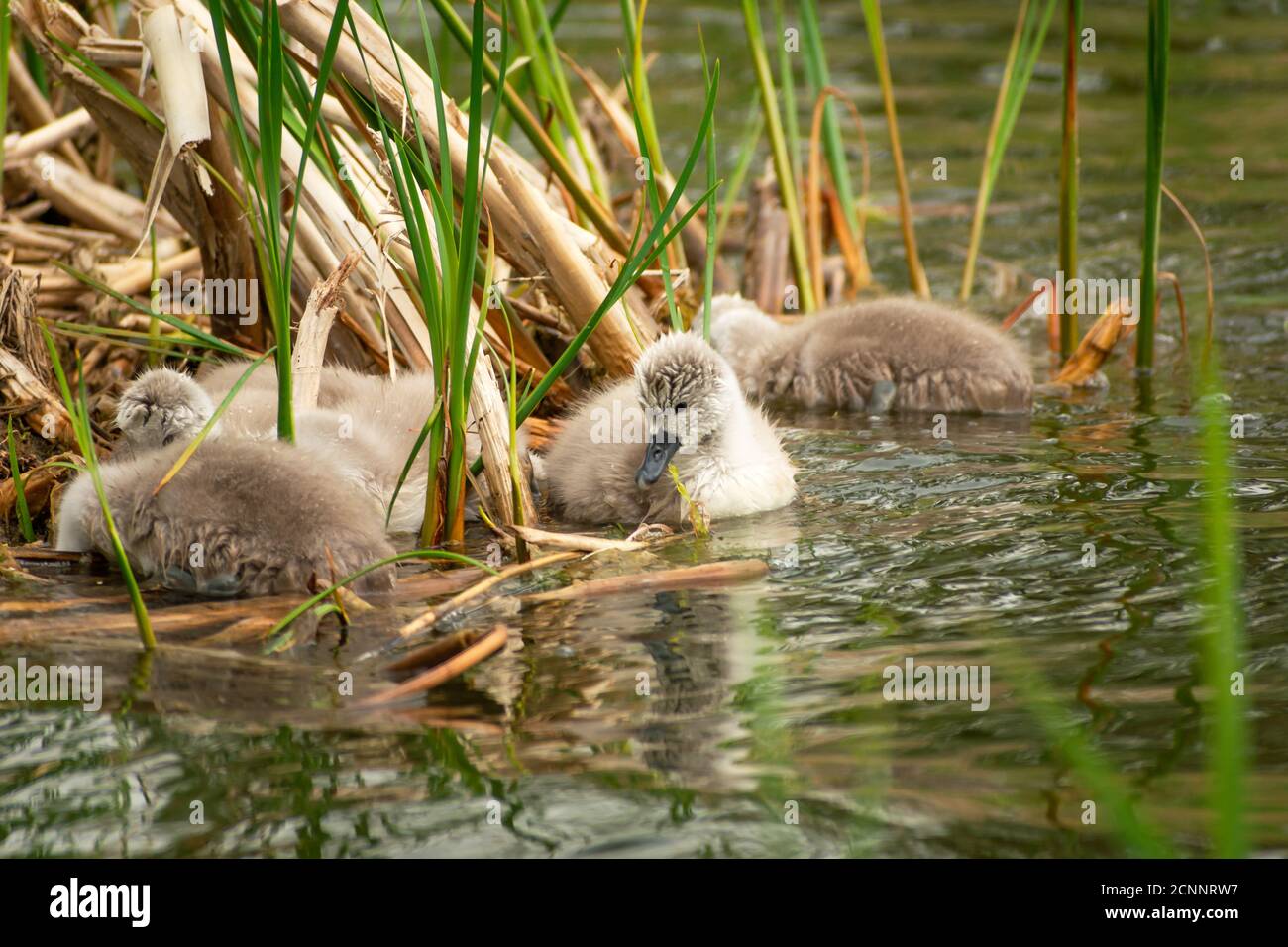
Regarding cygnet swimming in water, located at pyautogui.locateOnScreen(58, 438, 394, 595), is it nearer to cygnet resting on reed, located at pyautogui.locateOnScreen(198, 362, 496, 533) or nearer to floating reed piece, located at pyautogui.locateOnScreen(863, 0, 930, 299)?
cygnet resting on reed, located at pyautogui.locateOnScreen(198, 362, 496, 533)

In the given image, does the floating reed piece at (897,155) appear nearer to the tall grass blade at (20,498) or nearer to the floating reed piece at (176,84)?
the floating reed piece at (176,84)

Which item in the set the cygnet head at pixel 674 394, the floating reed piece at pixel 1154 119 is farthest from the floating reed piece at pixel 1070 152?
the cygnet head at pixel 674 394

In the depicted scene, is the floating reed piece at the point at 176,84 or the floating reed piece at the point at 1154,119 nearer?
the floating reed piece at the point at 176,84

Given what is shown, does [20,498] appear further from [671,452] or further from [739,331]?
[739,331]

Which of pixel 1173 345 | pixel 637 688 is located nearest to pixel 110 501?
pixel 637 688

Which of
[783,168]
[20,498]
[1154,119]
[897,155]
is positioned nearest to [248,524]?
[20,498]

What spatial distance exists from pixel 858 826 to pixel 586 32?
40.9 ft

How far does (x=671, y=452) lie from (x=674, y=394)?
0.17 meters

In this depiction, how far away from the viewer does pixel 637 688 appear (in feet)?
12.1

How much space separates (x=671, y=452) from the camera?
4918 mm

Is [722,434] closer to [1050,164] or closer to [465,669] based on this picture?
[465,669]

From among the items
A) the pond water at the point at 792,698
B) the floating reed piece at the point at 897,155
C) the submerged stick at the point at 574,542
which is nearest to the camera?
the pond water at the point at 792,698

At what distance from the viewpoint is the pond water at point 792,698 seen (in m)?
3.06

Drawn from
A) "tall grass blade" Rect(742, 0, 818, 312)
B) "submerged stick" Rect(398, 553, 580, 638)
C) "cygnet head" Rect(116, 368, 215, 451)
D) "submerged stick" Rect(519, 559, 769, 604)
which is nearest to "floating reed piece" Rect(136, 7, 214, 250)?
"cygnet head" Rect(116, 368, 215, 451)
